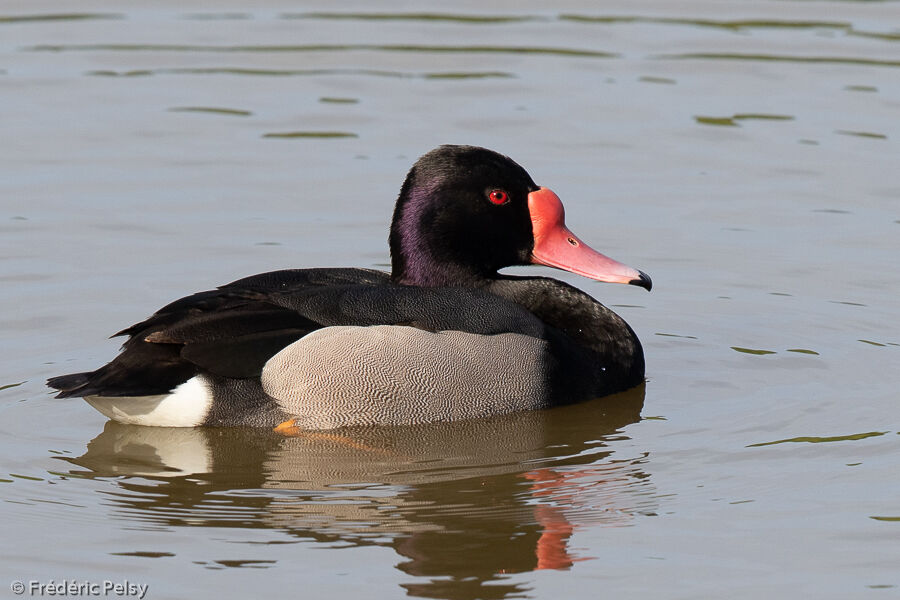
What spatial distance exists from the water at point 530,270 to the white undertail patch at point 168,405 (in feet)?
0.33

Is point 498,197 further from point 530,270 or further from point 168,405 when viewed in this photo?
point 530,270

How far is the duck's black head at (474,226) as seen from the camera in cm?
881

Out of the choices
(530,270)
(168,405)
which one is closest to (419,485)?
(168,405)

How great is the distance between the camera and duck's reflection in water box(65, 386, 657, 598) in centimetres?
676

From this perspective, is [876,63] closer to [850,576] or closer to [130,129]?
[130,129]

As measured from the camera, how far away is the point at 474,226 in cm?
891

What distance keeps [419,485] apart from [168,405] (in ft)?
4.70

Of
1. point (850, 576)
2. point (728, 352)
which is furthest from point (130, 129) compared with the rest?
point (850, 576)

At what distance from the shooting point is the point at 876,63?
15031mm

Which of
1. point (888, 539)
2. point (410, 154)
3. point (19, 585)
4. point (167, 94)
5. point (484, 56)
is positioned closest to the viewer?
point (19, 585)

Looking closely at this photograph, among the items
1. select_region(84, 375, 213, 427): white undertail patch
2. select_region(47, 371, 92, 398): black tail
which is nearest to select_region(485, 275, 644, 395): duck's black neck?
select_region(84, 375, 213, 427): white undertail patch

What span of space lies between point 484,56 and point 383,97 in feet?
5.01

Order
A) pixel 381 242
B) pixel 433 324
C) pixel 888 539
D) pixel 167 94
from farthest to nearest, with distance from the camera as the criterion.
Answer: pixel 167 94 < pixel 381 242 < pixel 433 324 < pixel 888 539

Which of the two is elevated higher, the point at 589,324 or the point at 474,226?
the point at 474,226
